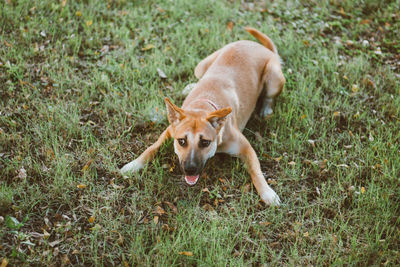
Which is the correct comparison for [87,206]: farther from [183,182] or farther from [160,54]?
[160,54]

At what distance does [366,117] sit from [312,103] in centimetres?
77

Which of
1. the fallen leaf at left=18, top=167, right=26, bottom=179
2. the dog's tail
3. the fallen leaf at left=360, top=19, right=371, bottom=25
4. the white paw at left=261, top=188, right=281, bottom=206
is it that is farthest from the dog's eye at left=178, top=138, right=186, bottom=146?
the fallen leaf at left=360, top=19, right=371, bottom=25

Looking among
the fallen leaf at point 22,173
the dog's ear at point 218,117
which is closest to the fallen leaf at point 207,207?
the dog's ear at point 218,117

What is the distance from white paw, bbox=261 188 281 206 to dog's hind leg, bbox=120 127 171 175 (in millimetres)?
1311

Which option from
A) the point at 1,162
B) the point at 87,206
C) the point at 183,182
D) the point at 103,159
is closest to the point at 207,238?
the point at 183,182

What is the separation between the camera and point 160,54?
5730mm

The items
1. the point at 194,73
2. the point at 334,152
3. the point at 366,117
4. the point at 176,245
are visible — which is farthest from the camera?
the point at 194,73

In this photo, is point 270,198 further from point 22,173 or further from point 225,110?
point 22,173

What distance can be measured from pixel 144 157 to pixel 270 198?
4.93 feet

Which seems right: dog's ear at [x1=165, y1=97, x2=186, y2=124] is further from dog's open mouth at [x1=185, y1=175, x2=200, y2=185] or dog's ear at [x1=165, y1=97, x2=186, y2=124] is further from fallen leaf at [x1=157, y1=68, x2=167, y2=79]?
fallen leaf at [x1=157, y1=68, x2=167, y2=79]

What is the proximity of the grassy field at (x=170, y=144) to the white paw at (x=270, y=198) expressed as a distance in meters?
0.12

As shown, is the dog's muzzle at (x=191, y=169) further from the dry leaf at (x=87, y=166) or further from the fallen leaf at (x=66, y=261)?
the fallen leaf at (x=66, y=261)

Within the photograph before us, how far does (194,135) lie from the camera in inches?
143

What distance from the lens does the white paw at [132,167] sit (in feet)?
13.2
